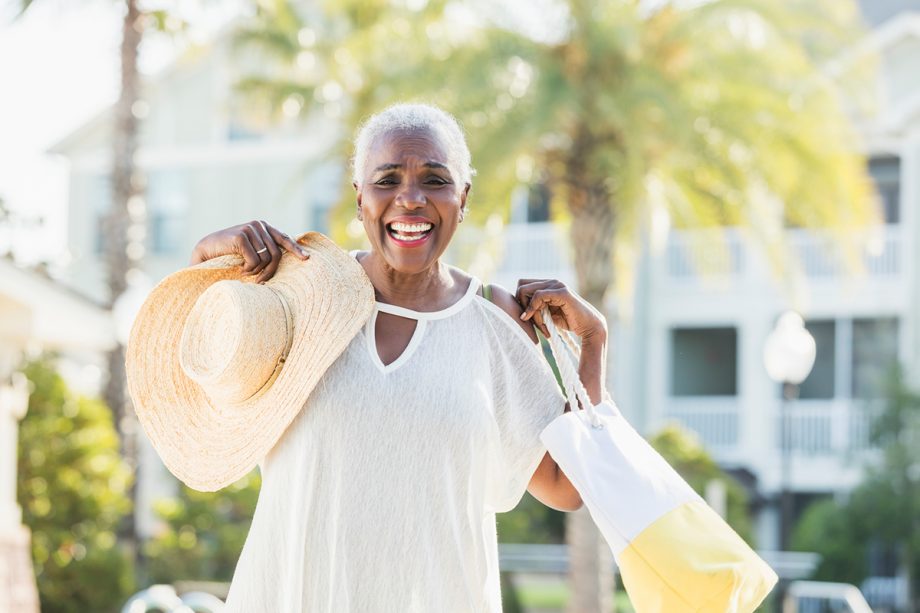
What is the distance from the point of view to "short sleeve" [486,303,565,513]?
8.64 ft

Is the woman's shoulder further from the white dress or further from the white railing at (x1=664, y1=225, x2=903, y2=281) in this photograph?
the white railing at (x1=664, y1=225, x2=903, y2=281)

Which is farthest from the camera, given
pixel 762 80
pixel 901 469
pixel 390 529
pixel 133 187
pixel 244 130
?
pixel 244 130

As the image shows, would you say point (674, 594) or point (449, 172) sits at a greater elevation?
point (449, 172)

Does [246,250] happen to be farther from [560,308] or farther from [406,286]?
[560,308]

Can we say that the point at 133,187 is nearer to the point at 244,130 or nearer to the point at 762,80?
the point at 762,80

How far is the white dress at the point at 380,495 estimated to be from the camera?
95.9 inches

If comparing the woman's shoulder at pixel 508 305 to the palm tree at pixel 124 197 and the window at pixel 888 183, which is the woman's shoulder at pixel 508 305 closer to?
the palm tree at pixel 124 197

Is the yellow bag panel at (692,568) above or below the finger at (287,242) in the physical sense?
below

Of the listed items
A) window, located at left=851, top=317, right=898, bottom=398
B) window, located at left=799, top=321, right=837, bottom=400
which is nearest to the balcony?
window, located at left=799, top=321, right=837, bottom=400

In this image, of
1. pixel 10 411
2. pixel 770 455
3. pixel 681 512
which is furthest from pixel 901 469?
pixel 681 512

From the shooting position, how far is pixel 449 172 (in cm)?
253

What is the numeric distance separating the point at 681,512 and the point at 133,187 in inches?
518

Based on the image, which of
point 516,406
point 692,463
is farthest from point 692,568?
point 692,463

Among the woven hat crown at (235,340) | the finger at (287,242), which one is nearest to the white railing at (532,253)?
the finger at (287,242)
